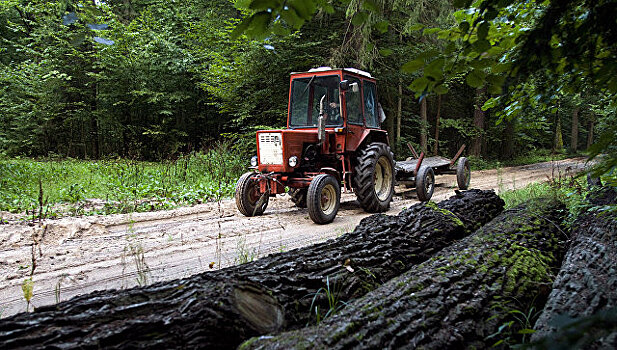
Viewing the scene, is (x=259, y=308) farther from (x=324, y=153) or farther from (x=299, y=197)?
(x=299, y=197)

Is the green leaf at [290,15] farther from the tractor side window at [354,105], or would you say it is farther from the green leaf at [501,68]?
the tractor side window at [354,105]

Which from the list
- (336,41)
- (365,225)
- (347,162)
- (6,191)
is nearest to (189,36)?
(336,41)

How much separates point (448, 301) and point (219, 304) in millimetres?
1207

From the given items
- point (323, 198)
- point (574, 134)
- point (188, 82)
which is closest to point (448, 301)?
point (323, 198)

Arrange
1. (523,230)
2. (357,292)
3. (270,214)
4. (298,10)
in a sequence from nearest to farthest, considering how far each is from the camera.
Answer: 1. (298,10)
2. (357,292)
3. (523,230)
4. (270,214)

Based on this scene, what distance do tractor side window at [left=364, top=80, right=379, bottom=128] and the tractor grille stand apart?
1984 mm

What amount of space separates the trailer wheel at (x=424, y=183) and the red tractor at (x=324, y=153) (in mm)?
685

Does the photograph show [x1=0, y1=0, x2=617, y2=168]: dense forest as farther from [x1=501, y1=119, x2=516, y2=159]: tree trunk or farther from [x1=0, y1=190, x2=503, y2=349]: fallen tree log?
[x1=0, y1=190, x2=503, y2=349]: fallen tree log

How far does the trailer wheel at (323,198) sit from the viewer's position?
17.3ft

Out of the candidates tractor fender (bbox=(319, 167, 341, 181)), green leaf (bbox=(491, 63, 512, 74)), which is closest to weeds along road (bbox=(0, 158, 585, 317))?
tractor fender (bbox=(319, 167, 341, 181))

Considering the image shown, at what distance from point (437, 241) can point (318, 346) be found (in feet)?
6.47

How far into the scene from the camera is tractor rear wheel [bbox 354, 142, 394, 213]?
6.13 metres

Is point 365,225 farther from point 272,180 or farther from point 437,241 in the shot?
point 272,180

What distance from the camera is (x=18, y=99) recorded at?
15.0 metres
